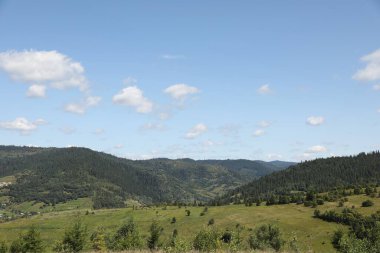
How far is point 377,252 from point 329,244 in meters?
160

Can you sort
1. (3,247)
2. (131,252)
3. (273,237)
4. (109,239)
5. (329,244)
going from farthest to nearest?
(329,244)
(273,237)
(109,239)
(3,247)
(131,252)

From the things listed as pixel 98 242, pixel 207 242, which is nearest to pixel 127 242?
pixel 98 242

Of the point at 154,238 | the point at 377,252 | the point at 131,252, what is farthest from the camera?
the point at 154,238

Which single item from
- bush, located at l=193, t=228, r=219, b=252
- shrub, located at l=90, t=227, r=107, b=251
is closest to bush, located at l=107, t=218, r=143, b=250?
shrub, located at l=90, t=227, r=107, b=251

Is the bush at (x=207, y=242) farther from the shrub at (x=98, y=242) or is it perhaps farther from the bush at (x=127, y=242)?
the bush at (x=127, y=242)

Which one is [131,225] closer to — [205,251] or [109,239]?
[109,239]

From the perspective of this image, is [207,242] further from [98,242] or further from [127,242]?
[127,242]

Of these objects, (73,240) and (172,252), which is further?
(73,240)

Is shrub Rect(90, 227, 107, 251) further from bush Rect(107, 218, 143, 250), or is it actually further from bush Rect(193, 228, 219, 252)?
bush Rect(193, 228, 219, 252)

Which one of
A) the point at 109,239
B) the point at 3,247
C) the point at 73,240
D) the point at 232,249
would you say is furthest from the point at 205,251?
the point at 109,239

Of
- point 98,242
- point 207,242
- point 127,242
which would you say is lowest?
point 127,242

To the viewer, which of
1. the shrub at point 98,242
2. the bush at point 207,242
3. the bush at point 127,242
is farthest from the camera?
the bush at point 127,242

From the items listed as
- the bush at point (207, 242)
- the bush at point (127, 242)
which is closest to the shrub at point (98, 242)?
the bush at point (127, 242)

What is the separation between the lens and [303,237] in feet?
640
